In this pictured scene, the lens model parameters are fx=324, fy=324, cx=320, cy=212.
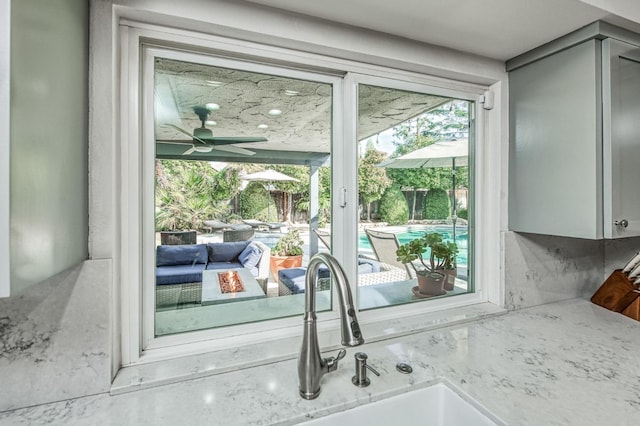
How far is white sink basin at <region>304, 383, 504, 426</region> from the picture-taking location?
2.92 feet

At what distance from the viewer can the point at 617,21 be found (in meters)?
1.18

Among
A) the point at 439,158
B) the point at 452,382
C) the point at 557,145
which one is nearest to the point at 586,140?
the point at 557,145

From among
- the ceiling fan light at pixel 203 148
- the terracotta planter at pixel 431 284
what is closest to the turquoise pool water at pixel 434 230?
the terracotta planter at pixel 431 284

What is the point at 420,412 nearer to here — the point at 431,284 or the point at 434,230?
the point at 431,284

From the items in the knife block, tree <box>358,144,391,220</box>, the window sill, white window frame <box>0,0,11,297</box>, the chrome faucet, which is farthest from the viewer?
the knife block

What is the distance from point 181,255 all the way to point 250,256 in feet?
0.83

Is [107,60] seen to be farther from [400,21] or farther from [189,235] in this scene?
[400,21]

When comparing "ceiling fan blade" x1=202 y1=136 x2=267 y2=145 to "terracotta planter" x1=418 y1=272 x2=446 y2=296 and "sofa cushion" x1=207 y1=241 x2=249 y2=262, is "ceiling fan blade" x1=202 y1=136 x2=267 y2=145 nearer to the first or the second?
"sofa cushion" x1=207 y1=241 x2=249 y2=262

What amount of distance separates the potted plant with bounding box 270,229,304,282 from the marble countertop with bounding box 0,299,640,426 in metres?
0.37

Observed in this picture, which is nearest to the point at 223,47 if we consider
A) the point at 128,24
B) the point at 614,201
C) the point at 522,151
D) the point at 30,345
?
the point at 128,24

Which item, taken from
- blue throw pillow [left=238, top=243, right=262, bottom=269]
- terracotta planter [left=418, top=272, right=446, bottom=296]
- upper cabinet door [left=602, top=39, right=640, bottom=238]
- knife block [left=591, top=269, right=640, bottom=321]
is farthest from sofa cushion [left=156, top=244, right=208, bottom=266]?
knife block [left=591, top=269, right=640, bottom=321]

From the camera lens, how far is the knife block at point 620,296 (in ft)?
4.88

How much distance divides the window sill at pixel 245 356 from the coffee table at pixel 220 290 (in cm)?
19

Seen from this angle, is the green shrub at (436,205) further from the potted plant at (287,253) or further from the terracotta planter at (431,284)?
the potted plant at (287,253)
